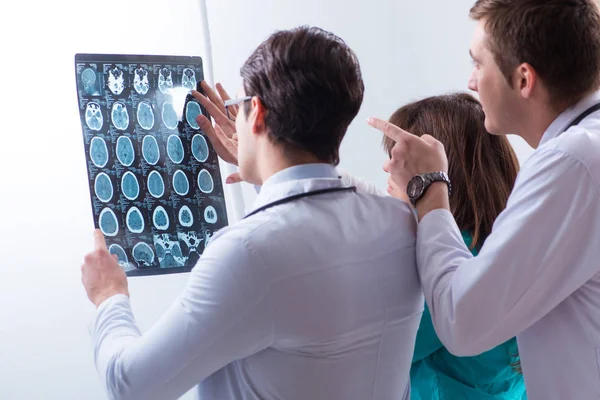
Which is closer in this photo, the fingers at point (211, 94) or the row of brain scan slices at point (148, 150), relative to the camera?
the row of brain scan slices at point (148, 150)

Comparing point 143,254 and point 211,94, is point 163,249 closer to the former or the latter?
point 143,254

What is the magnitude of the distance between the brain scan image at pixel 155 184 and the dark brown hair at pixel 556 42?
2.82 feet

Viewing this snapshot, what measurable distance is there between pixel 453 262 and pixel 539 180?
19cm

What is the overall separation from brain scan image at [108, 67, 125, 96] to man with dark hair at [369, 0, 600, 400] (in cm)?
66

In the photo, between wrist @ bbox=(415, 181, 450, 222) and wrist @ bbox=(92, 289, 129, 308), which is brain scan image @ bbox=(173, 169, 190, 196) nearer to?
wrist @ bbox=(92, 289, 129, 308)

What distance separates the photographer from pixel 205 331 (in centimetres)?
102

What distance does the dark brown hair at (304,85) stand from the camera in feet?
3.65

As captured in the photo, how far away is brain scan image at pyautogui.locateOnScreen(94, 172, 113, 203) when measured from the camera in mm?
1628

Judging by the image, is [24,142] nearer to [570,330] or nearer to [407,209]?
[407,209]

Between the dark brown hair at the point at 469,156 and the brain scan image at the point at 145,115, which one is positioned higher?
the brain scan image at the point at 145,115

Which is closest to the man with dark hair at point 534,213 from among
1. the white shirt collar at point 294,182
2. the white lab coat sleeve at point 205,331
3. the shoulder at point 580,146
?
the shoulder at point 580,146

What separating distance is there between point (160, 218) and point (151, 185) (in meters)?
0.08

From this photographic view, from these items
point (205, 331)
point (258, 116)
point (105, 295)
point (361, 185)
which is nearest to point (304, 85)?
point (258, 116)

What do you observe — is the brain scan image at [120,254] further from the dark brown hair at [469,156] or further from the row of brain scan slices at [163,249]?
the dark brown hair at [469,156]
